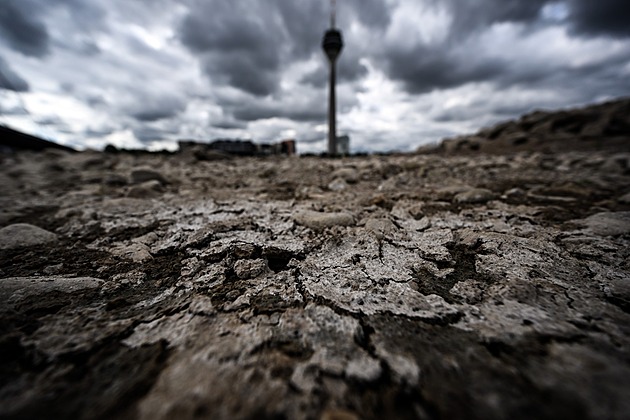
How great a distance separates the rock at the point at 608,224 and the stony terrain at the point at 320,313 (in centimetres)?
1

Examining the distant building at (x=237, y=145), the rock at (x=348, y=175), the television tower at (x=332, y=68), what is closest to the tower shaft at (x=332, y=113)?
the television tower at (x=332, y=68)

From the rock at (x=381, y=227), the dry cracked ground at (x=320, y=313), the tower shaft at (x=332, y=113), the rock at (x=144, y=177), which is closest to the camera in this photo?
the dry cracked ground at (x=320, y=313)

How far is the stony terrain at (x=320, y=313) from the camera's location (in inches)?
21.4

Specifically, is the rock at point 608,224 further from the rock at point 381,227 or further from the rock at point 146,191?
the rock at point 146,191

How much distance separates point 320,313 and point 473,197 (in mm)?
1822

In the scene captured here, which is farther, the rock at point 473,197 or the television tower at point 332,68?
the television tower at point 332,68

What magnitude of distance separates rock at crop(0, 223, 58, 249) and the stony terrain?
→ 0.5 inches

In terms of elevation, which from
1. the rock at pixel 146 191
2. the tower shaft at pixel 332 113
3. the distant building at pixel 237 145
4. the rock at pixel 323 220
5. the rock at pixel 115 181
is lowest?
the rock at pixel 323 220

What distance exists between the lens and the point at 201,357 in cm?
64

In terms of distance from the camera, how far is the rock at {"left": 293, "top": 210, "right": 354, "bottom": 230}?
5.20ft

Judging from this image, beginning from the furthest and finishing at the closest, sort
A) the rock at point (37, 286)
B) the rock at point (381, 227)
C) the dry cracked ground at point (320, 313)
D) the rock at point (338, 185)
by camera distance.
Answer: the rock at point (338, 185) → the rock at point (381, 227) → the rock at point (37, 286) → the dry cracked ground at point (320, 313)

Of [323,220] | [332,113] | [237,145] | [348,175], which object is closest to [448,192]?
[348,175]

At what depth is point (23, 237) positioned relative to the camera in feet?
4.53

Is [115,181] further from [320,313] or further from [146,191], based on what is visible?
[320,313]
